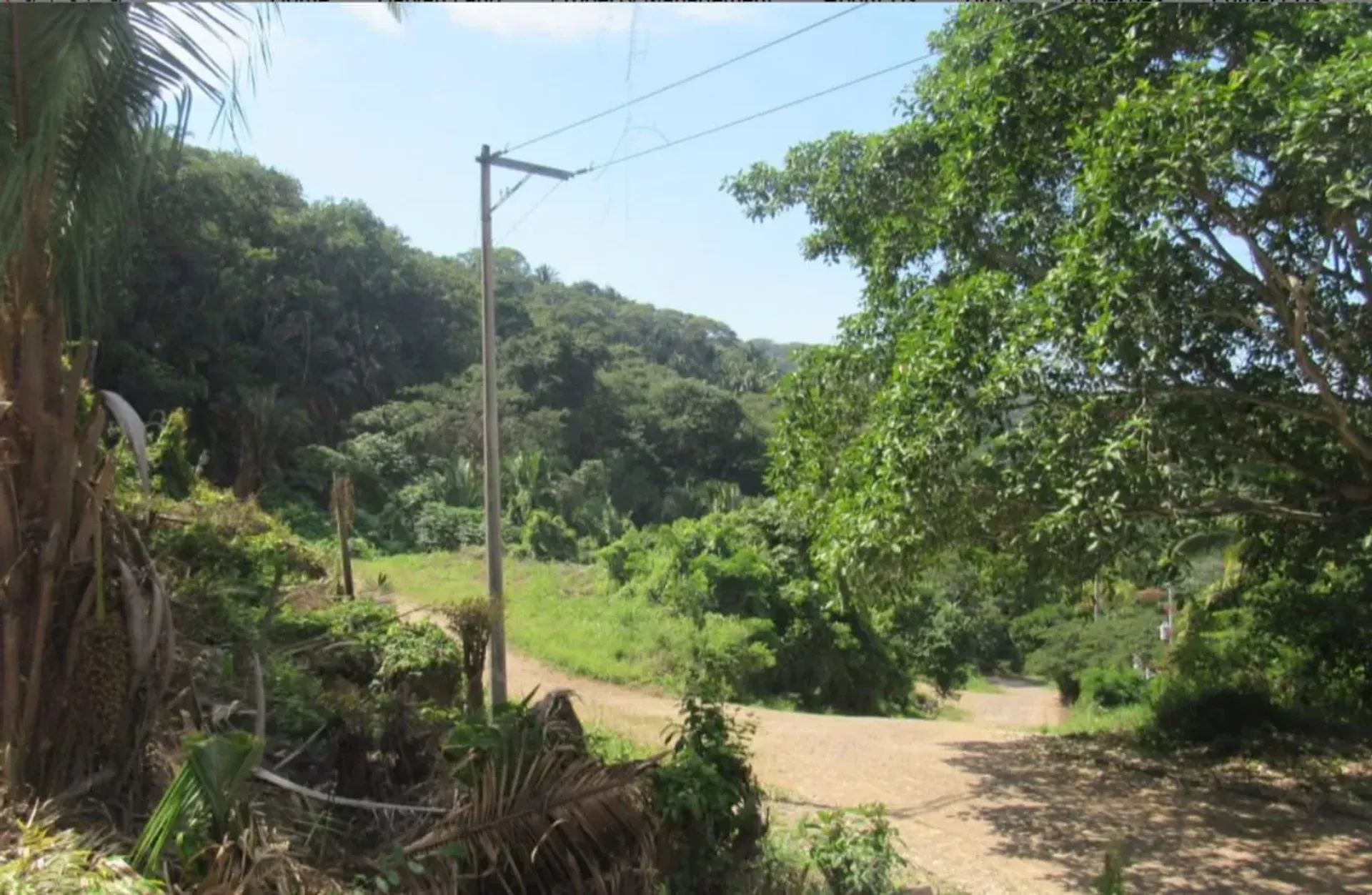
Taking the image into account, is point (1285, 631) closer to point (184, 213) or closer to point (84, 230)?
point (84, 230)

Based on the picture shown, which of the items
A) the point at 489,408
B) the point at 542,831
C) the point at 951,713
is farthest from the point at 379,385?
the point at 542,831

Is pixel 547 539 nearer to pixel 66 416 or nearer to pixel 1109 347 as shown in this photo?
pixel 1109 347

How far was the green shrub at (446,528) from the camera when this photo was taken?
107 ft

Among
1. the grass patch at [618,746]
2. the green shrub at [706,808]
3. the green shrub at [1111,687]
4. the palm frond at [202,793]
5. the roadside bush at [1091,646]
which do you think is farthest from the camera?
the roadside bush at [1091,646]

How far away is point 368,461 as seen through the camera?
35.9 metres

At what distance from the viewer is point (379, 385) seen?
140 ft

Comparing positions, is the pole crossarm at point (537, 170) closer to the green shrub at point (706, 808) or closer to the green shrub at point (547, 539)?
the green shrub at point (706, 808)

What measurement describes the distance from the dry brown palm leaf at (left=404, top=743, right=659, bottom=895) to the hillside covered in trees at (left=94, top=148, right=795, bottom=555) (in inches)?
978

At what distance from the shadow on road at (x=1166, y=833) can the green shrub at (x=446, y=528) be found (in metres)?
24.3

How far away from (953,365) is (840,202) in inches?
125

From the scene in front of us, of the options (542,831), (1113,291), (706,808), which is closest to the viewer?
(542,831)

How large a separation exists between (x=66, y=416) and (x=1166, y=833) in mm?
7907

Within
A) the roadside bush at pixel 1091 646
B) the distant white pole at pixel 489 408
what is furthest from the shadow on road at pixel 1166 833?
the roadside bush at pixel 1091 646

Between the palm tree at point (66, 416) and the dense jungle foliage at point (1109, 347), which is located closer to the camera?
the palm tree at point (66, 416)
